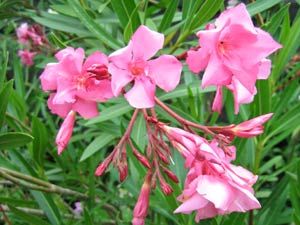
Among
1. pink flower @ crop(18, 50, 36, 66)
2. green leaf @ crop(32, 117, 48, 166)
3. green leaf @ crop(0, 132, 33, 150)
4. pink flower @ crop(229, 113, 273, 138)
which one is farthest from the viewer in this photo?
pink flower @ crop(18, 50, 36, 66)

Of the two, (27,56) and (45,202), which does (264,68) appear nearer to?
(45,202)

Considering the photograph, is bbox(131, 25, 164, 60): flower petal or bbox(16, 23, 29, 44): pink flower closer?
bbox(131, 25, 164, 60): flower petal

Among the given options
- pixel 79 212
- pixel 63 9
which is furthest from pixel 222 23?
pixel 79 212

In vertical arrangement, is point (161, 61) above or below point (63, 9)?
above

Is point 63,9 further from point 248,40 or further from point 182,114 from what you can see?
point 248,40

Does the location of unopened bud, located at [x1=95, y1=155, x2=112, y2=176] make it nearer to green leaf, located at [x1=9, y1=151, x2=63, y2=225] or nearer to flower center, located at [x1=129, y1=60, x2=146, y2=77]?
flower center, located at [x1=129, y1=60, x2=146, y2=77]

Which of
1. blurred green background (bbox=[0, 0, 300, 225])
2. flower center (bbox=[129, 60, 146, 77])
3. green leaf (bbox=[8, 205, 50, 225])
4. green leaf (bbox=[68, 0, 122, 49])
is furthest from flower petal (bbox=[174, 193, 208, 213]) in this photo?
green leaf (bbox=[8, 205, 50, 225])
